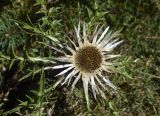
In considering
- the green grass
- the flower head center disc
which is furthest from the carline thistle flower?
the green grass

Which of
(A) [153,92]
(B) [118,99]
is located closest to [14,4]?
(B) [118,99]

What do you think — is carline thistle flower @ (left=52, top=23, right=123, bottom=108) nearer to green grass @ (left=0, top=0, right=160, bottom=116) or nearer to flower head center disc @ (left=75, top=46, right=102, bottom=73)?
flower head center disc @ (left=75, top=46, right=102, bottom=73)

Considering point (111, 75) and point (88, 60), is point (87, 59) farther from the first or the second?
point (111, 75)

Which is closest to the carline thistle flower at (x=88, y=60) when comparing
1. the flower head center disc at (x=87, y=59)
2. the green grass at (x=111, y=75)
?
the flower head center disc at (x=87, y=59)

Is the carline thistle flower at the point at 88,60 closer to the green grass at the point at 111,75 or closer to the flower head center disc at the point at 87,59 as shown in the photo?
the flower head center disc at the point at 87,59

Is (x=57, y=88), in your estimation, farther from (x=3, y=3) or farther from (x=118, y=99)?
(x=3, y=3)

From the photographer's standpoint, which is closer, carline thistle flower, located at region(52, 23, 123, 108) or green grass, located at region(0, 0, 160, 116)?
carline thistle flower, located at region(52, 23, 123, 108)

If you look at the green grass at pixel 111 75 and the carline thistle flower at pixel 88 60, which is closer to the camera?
the carline thistle flower at pixel 88 60
